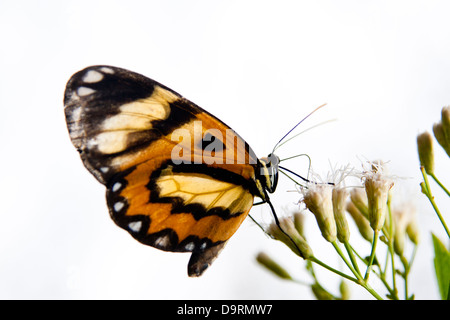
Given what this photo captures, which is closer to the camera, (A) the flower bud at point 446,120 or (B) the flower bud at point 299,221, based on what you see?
(A) the flower bud at point 446,120

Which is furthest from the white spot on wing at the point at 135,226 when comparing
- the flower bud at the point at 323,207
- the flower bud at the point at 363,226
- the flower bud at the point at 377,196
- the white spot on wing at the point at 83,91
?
the flower bud at the point at 363,226

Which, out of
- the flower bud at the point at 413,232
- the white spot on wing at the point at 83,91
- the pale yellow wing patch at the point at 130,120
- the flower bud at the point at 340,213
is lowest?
the flower bud at the point at 413,232

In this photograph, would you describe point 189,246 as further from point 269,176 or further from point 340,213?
point 340,213

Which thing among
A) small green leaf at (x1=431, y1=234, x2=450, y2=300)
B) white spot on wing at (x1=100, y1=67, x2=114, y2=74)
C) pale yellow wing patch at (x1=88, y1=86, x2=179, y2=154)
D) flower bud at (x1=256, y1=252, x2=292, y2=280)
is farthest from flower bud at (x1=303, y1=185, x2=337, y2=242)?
white spot on wing at (x1=100, y1=67, x2=114, y2=74)

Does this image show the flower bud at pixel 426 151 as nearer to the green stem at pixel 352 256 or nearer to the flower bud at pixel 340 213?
the flower bud at pixel 340 213
